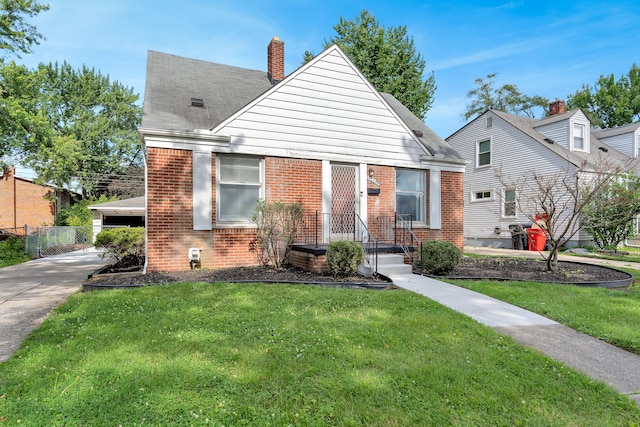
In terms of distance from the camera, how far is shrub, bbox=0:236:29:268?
1344 centimetres

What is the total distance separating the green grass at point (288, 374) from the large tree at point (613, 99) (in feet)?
131

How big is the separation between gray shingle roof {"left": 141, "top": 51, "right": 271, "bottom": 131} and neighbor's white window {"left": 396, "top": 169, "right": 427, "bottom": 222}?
4.98 m

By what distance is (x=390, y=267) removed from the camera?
795 centimetres

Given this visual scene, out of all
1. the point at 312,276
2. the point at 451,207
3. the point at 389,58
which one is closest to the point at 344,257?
the point at 312,276

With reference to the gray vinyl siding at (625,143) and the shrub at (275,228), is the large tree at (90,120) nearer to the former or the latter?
the shrub at (275,228)

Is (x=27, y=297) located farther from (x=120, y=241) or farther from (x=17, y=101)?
(x=17, y=101)

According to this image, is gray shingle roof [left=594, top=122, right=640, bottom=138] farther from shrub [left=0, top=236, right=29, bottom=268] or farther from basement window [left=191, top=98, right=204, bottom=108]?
shrub [left=0, top=236, right=29, bottom=268]

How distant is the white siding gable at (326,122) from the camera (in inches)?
343

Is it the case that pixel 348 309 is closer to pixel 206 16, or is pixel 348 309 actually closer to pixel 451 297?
pixel 451 297

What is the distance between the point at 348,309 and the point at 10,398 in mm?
3493

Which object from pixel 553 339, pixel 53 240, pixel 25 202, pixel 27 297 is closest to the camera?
pixel 553 339

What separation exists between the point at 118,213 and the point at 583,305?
2661 cm

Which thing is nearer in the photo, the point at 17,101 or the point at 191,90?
the point at 191,90

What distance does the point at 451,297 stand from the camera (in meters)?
5.85
